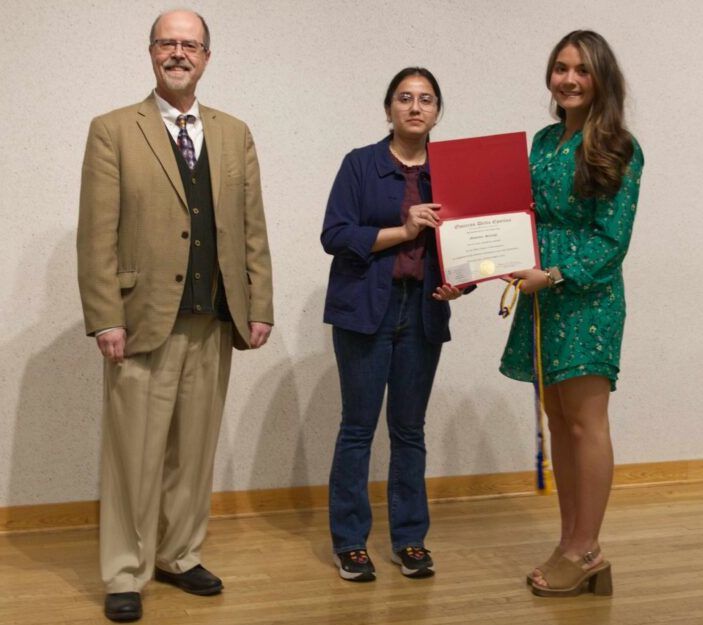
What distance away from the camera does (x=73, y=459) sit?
3857 mm

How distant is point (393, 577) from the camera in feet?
10.7

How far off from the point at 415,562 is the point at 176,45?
5.51 feet

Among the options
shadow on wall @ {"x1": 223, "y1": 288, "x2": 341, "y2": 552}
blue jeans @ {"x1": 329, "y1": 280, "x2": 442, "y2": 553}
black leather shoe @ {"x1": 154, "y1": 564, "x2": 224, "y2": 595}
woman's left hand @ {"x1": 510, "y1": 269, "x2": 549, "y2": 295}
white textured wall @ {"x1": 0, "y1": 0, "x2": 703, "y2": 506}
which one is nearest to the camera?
woman's left hand @ {"x1": 510, "y1": 269, "x2": 549, "y2": 295}

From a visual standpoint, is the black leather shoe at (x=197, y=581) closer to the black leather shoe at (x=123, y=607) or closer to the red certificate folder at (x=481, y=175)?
the black leather shoe at (x=123, y=607)

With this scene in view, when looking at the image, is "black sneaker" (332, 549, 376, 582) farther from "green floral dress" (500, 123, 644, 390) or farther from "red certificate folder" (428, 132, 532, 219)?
"red certificate folder" (428, 132, 532, 219)

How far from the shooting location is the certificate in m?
2.99

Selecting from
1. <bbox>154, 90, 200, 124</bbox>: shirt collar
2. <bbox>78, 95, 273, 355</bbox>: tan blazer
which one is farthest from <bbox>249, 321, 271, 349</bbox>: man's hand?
<bbox>154, 90, 200, 124</bbox>: shirt collar

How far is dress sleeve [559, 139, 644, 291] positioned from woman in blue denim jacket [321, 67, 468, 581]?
38cm

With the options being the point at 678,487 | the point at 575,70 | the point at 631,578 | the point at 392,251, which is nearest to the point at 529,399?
the point at 678,487

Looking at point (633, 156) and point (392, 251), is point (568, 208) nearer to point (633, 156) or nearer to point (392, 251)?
point (633, 156)

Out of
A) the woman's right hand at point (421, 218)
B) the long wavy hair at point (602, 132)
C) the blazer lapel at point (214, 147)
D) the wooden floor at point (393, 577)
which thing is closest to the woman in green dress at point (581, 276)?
the long wavy hair at point (602, 132)

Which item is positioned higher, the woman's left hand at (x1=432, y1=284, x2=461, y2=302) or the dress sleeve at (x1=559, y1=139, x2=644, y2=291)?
the dress sleeve at (x1=559, y1=139, x2=644, y2=291)

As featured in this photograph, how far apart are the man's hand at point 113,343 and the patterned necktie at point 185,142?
1.64 feet

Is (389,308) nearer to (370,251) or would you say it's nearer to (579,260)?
(370,251)
